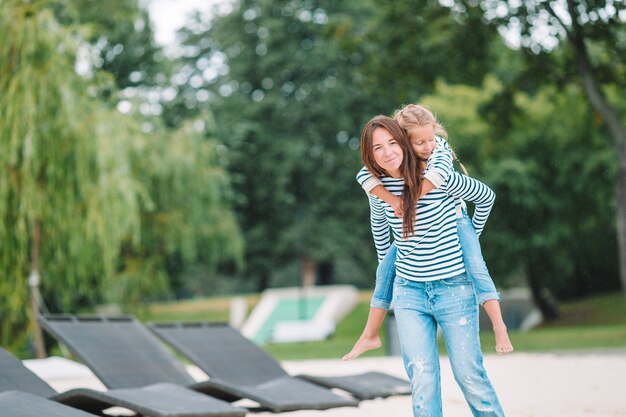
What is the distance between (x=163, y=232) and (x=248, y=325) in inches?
425

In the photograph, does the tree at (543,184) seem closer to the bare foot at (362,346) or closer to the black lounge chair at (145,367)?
the black lounge chair at (145,367)

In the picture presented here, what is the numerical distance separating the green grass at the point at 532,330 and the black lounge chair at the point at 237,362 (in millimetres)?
8750

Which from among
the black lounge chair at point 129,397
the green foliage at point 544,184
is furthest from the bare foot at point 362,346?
the green foliage at point 544,184

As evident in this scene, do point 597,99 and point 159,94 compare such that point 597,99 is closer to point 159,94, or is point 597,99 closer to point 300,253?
point 159,94

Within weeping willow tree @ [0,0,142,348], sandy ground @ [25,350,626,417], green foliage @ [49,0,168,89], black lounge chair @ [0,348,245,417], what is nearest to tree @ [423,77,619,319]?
green foliage @ [49,0,168,89]

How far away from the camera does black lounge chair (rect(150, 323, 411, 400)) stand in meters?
8.15

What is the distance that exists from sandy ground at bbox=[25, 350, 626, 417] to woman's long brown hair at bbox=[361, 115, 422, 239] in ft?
10.5

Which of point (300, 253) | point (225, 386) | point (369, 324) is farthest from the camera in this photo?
point (300, 253)

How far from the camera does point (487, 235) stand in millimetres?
26641

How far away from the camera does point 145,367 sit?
7.96 m

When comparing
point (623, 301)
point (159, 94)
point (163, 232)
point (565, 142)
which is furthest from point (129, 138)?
point (623, 301)

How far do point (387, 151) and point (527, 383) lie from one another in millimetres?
6290

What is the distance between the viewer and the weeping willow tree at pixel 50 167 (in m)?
15.8

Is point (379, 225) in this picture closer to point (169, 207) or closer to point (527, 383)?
point (527, 383)
